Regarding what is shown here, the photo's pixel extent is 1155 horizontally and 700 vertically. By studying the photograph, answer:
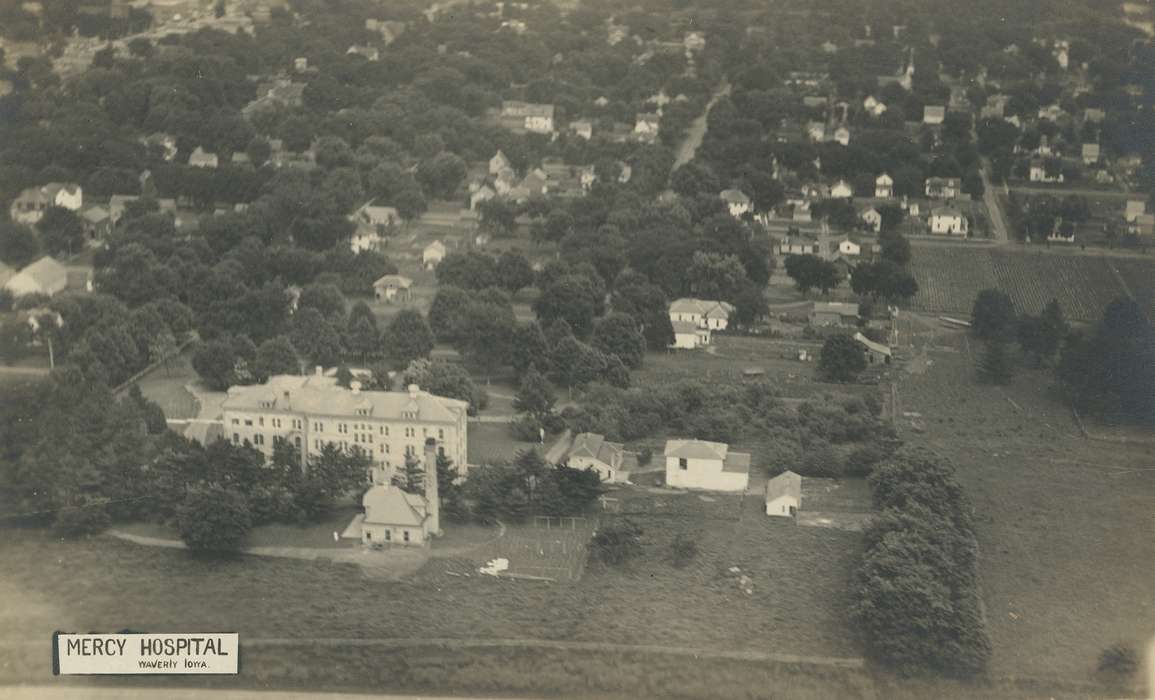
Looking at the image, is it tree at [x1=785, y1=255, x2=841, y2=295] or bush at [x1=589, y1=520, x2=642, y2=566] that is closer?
bush at [x1=589, y1=520, x2=642, y2=566]

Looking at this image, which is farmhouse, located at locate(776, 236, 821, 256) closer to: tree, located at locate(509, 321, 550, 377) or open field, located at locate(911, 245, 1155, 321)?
open field, located at locate(911, 245, 1155, 321)

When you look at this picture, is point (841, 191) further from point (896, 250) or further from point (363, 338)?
point (363, 338)

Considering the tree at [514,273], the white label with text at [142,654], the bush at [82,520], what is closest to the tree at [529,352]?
the tree at [514,273]

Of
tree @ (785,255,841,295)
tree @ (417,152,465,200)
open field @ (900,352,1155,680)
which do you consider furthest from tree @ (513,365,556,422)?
tree @ (417,152,465,200)

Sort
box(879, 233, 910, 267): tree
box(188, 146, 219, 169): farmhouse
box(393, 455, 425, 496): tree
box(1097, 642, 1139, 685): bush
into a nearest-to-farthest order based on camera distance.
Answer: box(1097, 642, 1139, 685): bush
box(393, 455, 425, 496): tree
box(879, 233, 910, 267): tree
box(188, 146, 219, 169): farmhouse

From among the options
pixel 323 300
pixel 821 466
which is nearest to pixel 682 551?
pixel 821 466

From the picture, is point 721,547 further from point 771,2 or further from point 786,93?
point 771,2

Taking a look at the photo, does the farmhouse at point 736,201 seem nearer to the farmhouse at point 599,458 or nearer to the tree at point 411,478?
the farmhouse at point 599,458
